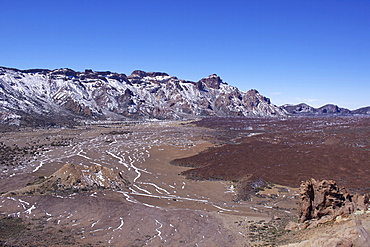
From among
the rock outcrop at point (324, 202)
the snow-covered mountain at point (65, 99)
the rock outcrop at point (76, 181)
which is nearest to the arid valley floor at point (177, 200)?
the rock outcrop at point (76, 181)

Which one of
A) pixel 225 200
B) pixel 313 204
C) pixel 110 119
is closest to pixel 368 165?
pixel 225 200

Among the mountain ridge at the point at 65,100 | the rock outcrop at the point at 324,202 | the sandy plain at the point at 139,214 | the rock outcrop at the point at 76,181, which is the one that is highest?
the mountain ridge at the point at 65,100

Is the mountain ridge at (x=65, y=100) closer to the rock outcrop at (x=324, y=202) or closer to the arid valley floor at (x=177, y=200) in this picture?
the arid valley floor at (x=177, y=200)

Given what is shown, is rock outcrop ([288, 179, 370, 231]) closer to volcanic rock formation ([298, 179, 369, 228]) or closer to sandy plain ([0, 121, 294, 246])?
volcanic rock formation ([298, 179, 369, 228])

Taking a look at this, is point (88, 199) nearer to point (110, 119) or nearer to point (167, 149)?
point (167, 149)

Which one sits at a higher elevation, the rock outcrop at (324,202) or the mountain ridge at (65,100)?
the mountain ridge at (65,100)

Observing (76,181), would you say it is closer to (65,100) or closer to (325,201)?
(325,201)
